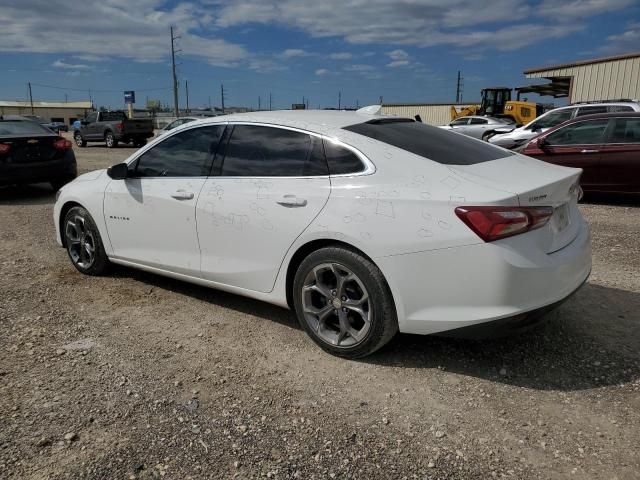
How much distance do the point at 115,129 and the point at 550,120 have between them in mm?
19291

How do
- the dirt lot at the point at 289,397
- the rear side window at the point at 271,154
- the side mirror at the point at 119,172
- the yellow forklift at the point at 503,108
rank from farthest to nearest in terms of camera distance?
1. the yellow forklift at the point at 503,108
2. the side mirror at the point at 119,172
3. the rear side window at the point at 271,154
4. the dirt lot at the point at 289,397

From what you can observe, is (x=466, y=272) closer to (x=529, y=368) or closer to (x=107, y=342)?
(x=529, y=368)

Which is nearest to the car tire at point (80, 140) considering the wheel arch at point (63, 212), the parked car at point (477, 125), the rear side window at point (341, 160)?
the parked car at point (477, 125)

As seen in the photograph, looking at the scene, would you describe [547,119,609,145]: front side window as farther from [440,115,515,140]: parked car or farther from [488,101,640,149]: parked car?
[440,115,515,140]: parked car

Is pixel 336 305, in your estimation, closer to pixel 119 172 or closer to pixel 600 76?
pixel 119 172

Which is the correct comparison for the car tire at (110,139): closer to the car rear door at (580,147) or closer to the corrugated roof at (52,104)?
the car rear door at (580,147)

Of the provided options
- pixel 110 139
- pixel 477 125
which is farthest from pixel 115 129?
pixel 477 125

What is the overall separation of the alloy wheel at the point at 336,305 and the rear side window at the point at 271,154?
2.20 feet

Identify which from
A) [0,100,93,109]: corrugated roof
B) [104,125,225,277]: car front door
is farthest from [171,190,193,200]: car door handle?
[0,100,93,109]: corrugated roof

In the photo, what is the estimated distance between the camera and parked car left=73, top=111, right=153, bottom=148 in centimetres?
2469

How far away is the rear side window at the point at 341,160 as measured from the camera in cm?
330

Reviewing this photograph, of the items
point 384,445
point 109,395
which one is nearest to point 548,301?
point 384,445

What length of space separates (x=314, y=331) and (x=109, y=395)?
1301 millimetres

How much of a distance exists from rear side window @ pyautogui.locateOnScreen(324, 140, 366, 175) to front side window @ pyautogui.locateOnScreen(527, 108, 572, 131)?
11.4 metres
